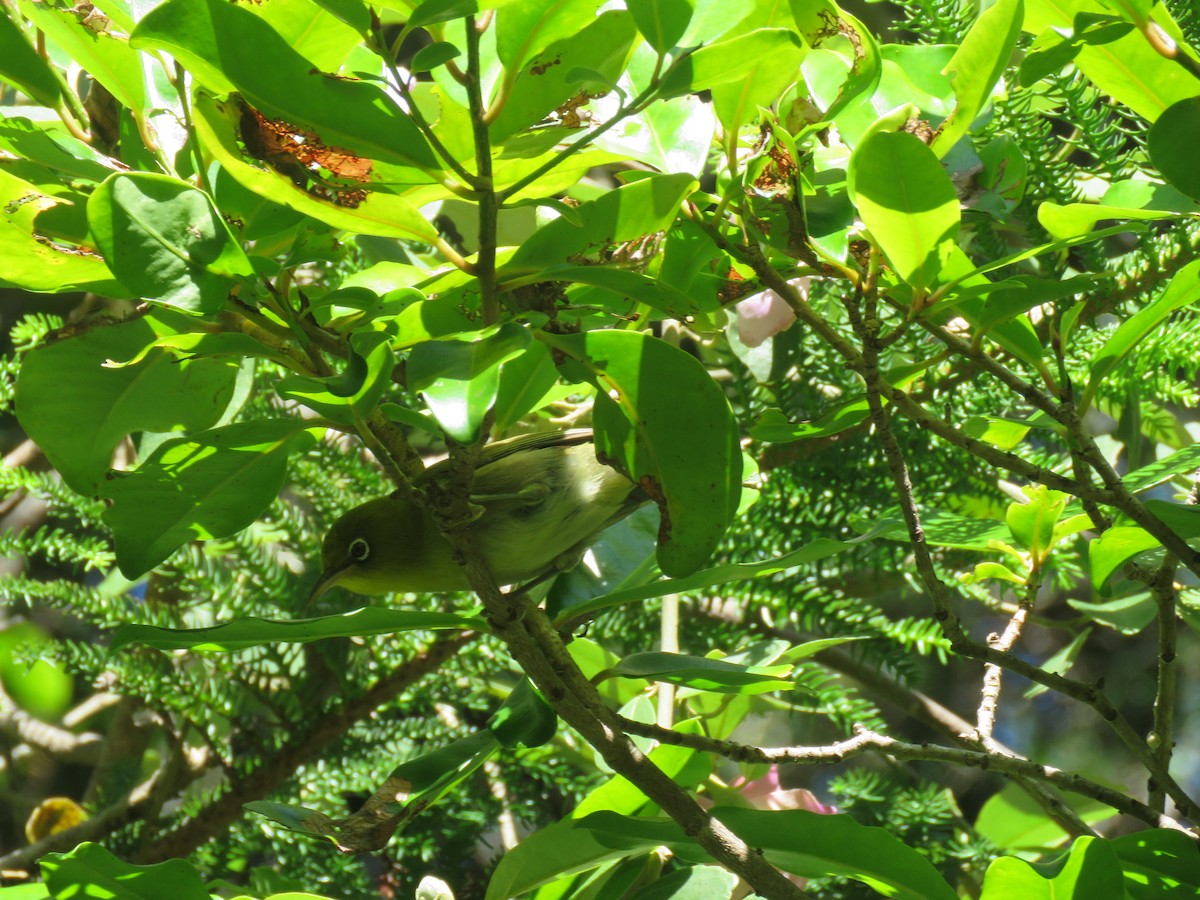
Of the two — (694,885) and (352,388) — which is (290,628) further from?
(694,885)

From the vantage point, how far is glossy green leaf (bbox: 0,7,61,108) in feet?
2.75

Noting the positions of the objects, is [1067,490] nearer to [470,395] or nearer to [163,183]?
[470,395]

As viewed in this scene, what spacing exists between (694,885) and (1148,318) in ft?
2.27

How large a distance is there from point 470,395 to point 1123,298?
114 centimetres

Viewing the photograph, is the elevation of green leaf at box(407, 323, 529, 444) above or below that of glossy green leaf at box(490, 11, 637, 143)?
below

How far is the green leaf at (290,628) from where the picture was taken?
0.84 m

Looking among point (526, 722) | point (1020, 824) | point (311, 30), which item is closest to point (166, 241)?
point (311, 30)

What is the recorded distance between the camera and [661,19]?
0.70m

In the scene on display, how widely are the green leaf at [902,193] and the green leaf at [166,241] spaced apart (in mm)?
453

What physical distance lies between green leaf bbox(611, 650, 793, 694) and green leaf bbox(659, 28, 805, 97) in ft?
1.62

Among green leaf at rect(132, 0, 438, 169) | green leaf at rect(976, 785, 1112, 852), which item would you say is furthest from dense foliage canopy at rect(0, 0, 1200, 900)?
green leaf at rect(976, 785, 1112, 852)

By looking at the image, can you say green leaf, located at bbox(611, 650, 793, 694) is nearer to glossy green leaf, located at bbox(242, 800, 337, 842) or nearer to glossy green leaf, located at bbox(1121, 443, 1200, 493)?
glossy green leaf, located at bbox(242, 800, 337, 842)

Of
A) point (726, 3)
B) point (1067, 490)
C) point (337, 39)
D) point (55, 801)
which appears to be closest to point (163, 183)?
point (337, 39)

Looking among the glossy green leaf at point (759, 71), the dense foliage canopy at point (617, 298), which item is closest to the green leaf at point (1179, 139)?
the dense foliage canopy at point (617, 298)
